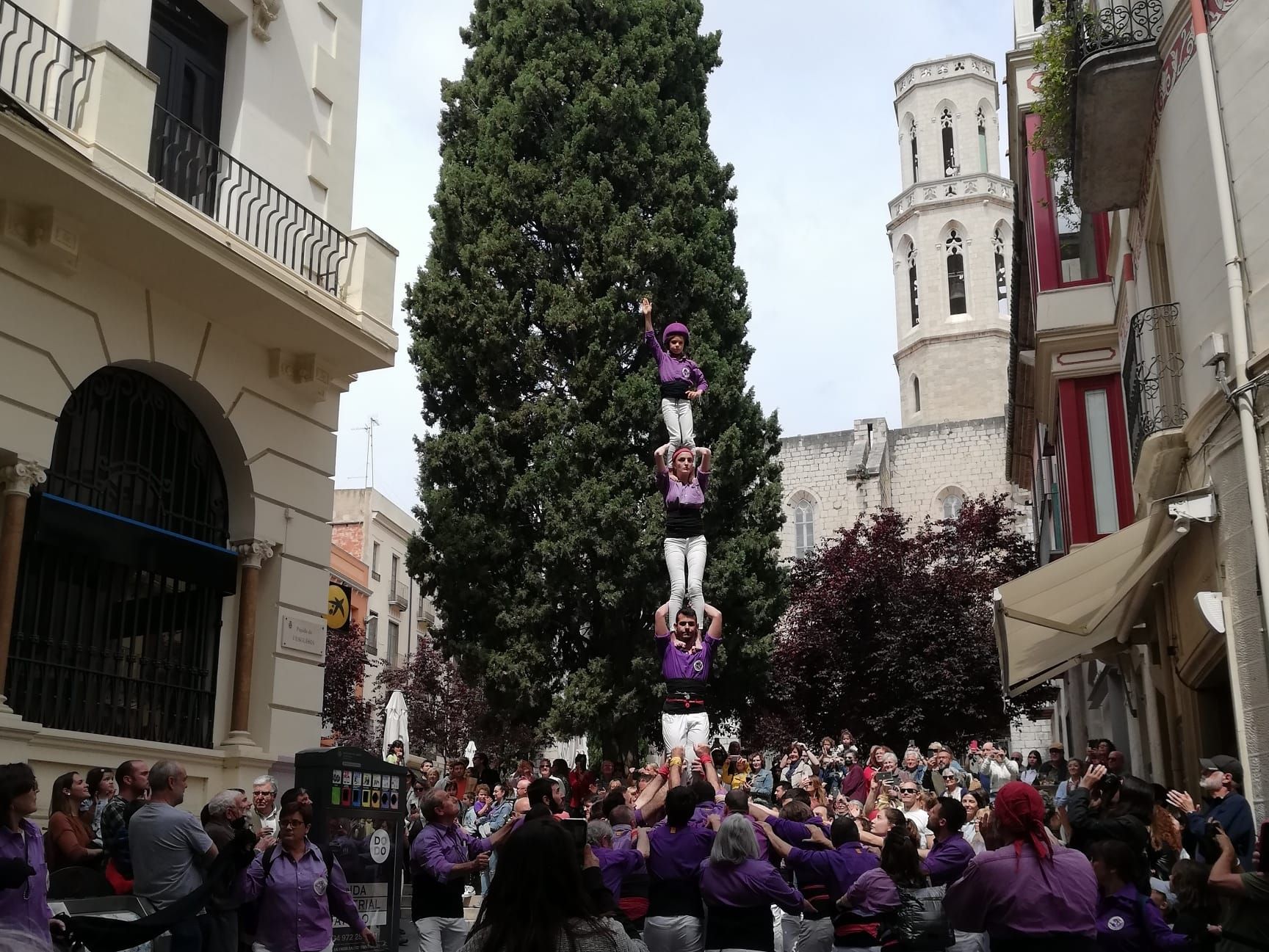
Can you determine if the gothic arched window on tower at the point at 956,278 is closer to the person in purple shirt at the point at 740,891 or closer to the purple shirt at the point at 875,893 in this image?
the purple shirt at the point at 875,893

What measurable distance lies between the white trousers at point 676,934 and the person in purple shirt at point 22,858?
343cm

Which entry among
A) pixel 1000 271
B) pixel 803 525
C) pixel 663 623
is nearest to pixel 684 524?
pixel 663 623

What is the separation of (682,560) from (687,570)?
0.55 feet

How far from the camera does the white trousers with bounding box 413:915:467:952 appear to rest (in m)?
8.88

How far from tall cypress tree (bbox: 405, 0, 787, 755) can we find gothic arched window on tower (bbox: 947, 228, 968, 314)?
150 ft

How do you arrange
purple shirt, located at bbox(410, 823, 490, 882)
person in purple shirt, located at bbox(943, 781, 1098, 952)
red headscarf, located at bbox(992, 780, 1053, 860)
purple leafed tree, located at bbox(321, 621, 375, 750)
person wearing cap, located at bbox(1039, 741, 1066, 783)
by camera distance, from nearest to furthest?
person in purple shirt, located at bbox(943, 781, 1098, 952) < red headscarf, located at bbox(992, 780, 1053, 860) < purple shirt, located at bbox(410, 823, 490, 882) < person wearing cap, located at bbox(1039, 741, 1066, 783) < purple leafed tree, located at bbox(321, 621, 375, 750)

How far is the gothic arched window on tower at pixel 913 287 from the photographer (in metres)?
69.3

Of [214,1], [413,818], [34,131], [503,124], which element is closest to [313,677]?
[413,818]

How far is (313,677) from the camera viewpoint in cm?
1422

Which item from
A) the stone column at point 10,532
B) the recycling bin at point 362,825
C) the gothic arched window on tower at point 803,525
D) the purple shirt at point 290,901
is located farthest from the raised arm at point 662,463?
the gothic arched window on tower at point 803,525

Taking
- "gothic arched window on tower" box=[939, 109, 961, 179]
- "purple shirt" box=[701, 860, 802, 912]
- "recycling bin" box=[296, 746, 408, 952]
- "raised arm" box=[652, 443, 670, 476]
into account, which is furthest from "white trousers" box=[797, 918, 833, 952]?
"gothic arched window on tower" box=[939, 109, 961, 179]

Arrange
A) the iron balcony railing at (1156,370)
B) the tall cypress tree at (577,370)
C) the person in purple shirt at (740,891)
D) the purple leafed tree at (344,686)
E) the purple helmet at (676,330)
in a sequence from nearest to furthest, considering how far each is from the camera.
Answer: the person in purple shirt at (740,891) < the iron balcony railing at (1156,370) < the purple helmet at (676,330) < the tall cypress tree at (577,370) < the purple leafed tree at (344,686)

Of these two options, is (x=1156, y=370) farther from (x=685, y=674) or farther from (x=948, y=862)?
(x=948, y=862)

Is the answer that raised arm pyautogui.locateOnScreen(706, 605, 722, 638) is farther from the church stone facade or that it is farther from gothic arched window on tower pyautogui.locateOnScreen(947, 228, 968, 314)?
gothic arched window on tower pyautogui.locateOnScreen(947, 228, 968, 314)
